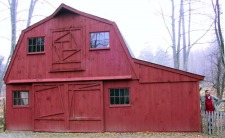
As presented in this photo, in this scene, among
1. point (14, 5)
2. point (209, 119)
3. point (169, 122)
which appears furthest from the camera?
point (14, 5)

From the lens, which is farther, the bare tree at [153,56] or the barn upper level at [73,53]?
the bare tree at [153,56]

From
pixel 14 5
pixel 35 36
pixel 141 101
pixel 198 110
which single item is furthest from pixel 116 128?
pixel 14 5

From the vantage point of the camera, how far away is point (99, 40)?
15188 millimetres

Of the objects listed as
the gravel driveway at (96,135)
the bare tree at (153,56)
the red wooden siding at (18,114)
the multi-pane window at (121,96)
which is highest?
the bare tree at (153,56)

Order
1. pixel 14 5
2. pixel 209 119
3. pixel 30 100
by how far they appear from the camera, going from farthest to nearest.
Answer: pixel 14 5, pixel 30 100, pixel 209 119

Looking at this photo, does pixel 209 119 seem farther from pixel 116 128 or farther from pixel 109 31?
pixel 109 31

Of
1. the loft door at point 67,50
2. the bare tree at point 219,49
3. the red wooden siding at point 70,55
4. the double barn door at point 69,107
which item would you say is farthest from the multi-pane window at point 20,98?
the bare tree at point 219,49

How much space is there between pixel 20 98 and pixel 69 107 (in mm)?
3136

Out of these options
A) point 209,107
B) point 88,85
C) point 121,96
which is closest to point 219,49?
point 209,107

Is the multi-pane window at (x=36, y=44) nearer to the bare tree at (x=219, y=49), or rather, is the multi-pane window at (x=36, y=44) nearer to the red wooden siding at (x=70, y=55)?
the red wooden siding at (x=70, y=55)

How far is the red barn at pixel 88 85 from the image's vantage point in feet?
46.2

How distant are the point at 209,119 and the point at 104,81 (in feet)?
17.5

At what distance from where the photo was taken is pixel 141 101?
567 inches

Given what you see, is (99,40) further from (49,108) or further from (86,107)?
(49,108)
